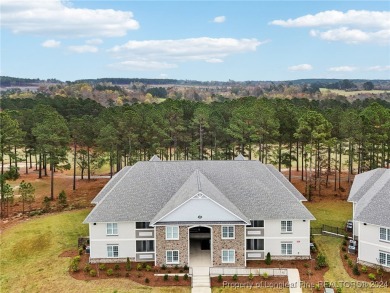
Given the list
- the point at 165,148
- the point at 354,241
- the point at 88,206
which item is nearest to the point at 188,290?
the point at 354,241

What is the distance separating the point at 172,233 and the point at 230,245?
16.9 feet

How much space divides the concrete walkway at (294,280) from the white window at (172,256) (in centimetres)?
960

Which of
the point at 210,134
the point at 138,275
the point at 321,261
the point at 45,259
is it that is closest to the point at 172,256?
→ the point at 138,275

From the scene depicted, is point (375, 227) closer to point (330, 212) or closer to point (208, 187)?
point (208, 187)

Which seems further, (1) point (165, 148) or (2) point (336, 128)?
(1) point (165, 148)

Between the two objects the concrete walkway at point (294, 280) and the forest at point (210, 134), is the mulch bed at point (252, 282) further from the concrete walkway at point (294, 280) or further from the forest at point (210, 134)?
the forest at point (210, 134)

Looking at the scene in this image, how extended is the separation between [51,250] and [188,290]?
16.1m

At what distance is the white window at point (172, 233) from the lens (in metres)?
38.6

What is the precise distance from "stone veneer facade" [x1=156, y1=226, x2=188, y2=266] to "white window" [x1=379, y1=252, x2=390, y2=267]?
53.9 feet

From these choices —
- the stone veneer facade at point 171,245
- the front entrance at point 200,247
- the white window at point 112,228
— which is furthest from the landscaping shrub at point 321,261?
the white window at point 112,228

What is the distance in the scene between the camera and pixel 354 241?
137 ft

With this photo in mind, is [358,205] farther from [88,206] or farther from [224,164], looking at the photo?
[88,206]

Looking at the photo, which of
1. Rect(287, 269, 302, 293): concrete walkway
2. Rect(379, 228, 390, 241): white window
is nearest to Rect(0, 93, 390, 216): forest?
Rect(379, 228, 390, 241): white window

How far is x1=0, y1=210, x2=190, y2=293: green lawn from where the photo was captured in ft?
115
